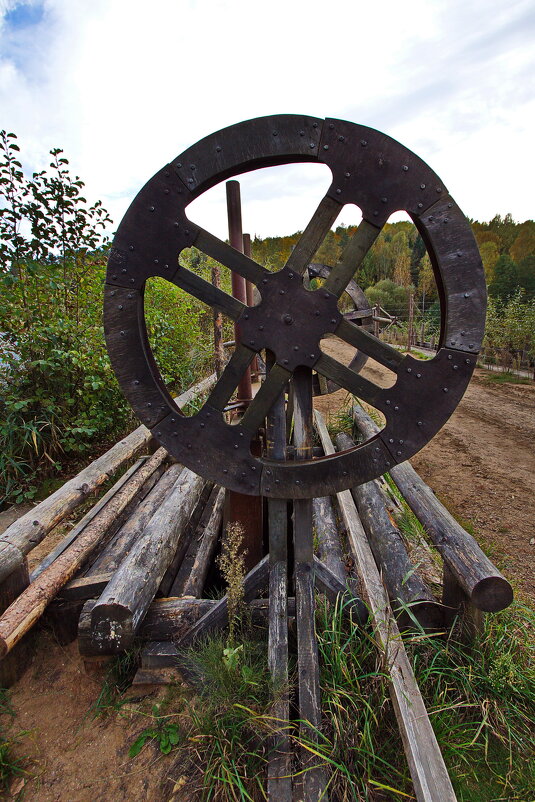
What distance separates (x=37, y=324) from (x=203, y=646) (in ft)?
12.2

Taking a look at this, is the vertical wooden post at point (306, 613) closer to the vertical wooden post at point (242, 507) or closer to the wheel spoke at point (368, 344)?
the wheel spoke at point (368, 344)

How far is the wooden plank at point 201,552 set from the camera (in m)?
2.74

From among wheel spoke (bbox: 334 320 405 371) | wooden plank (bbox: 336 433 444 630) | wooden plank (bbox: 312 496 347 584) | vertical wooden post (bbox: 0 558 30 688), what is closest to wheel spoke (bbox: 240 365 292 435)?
wheel spoke (bbox: 334 320 405 371)

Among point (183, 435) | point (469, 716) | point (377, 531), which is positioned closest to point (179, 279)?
point (183, 435)

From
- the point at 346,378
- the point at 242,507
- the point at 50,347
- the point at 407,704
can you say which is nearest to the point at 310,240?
the point at 346,378

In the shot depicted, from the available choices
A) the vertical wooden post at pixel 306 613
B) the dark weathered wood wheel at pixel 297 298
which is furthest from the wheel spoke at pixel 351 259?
the vertical wooden post at pixel 306 613

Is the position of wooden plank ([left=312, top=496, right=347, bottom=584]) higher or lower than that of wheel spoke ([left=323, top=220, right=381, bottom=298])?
lower

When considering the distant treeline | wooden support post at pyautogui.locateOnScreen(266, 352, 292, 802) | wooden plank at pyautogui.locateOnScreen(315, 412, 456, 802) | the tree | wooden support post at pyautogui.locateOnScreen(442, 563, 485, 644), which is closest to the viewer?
wooden plank at pyautogui.locateOnScreen(315, 412, 456, 802)

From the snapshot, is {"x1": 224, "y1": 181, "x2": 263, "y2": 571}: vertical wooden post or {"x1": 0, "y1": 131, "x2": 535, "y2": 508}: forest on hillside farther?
{"x1": 0, "y1": 131, "x2": 535, "y2": 508}: forest on hillside

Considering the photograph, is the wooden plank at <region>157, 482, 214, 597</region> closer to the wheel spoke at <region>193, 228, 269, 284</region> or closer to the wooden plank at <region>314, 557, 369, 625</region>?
the wooden plank at <region>314, 557, 369, 625</region>

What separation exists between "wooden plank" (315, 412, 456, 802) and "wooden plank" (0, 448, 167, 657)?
1.71 m

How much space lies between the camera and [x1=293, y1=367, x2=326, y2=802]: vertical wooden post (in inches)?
60.8

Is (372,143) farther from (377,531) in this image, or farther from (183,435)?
(377,531)

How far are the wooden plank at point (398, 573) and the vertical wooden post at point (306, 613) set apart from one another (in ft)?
1.17
